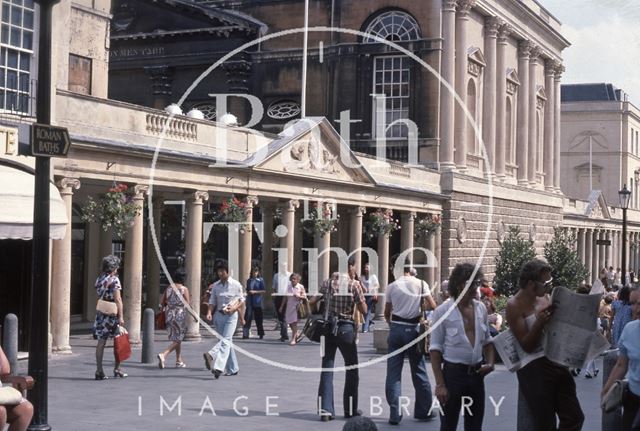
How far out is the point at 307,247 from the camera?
3916 cm

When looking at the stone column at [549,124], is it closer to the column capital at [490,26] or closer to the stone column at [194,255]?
the column capital at [490,26]

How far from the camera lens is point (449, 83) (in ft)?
146

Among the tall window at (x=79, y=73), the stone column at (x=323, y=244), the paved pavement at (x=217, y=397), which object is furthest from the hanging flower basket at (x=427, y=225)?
the paved pavement at (x=217, y=397)

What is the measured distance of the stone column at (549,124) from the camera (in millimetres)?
60406

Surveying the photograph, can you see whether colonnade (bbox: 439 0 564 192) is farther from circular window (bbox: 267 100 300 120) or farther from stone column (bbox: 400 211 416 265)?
circular window (bbox: 267 100 300 120)

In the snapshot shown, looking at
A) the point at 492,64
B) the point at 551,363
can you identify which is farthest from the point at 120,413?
the point at 492,64

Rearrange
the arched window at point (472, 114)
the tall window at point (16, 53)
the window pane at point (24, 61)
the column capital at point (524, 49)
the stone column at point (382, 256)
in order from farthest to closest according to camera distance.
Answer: the column capital at point (524, 49) < the arched window at point (472, 114) < the stone column at point (382, 256) < the window pane at point (24, 61) < the tall window at point (16, 53)

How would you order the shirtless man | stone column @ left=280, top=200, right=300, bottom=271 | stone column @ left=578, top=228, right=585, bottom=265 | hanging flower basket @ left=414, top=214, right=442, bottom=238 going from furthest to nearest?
stone column @ left=578, top=228, right=585, bottom=265 → hanging flower basket @ left=414, top=214, right=442, bottom=238 → stone column @ left=280, top=200, right=300, bottom=271 → the shirtless man

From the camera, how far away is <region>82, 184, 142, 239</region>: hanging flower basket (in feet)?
73.7

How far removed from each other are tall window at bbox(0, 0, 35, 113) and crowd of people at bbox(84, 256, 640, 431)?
500 cm

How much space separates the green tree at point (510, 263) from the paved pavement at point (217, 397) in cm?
1917

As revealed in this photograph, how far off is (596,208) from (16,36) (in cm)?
5430

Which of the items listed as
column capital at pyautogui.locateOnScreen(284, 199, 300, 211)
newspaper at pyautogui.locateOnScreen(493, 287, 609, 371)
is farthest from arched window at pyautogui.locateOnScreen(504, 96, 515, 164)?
newspaper at pyautogui.locateOnScreen(493, 287, 609, 371)

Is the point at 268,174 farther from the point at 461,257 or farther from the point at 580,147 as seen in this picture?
the point at 580,147
